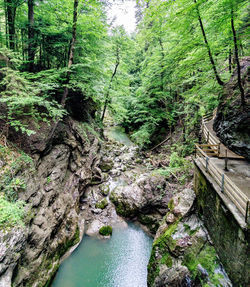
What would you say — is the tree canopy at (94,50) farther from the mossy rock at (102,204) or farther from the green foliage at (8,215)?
the mossy rock at (102,204)

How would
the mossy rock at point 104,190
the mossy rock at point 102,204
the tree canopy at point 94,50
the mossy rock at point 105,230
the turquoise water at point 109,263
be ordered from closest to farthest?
1. the tree canopy at point 94,50
2. the turquoise water at point 109,263
3. the mossy rock at point 105,230
4. the mossy rock at point 102,204
5. the mossy rock at point 104,190

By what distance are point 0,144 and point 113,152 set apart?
1203 centimetres

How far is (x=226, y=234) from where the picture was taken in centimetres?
433

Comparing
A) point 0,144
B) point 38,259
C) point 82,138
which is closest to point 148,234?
point 38,259

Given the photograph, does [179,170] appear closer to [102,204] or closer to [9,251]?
[102,204]

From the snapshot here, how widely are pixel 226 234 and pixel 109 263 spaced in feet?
19.4

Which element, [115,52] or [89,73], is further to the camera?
[115,52]

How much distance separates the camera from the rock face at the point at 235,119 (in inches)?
230

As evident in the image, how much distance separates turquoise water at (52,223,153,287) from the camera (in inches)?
262

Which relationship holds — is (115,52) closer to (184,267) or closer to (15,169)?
(15,169)

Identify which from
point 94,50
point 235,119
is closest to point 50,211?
point 235,119

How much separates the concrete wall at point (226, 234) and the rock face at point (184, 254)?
1.11 feet

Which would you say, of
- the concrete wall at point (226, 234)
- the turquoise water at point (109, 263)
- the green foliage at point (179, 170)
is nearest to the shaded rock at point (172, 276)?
the concrete wall at point (226, 234)

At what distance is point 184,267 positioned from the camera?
16.8 ft
